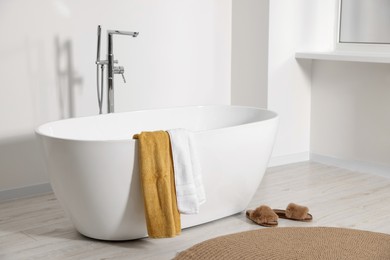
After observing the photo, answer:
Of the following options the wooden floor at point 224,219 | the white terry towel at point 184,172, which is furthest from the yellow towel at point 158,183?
the wooden floor at point 224,219

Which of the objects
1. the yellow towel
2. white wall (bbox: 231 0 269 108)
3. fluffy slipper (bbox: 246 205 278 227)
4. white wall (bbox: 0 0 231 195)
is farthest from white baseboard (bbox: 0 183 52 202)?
white wall (bbox: 231 0 269 108)

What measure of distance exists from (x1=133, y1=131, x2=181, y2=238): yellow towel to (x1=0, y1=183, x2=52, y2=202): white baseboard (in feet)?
4.41

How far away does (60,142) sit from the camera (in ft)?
10.1

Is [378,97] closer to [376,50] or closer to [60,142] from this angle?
[376,50]

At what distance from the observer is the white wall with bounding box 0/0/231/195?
13.3 ft

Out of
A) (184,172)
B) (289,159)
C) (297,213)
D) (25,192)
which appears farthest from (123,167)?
(289,159)

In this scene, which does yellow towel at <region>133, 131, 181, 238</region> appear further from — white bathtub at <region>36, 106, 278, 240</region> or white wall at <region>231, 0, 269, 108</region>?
white wall at <region>231, 0, 269, 108</region>

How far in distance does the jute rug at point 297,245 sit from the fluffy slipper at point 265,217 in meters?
0.18

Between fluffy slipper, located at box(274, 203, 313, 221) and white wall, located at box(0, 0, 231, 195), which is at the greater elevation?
white wall, located at box(0, 0, 231, 195)

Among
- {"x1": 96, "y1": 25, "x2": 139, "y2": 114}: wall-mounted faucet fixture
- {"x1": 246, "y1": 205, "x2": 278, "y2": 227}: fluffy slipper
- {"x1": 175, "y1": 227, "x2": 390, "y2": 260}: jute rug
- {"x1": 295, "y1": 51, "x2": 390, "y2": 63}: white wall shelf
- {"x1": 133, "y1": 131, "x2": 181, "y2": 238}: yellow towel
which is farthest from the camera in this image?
{"x1": 295, "y1": 51, "x2": 390, "y2": 63}: white wall shelf

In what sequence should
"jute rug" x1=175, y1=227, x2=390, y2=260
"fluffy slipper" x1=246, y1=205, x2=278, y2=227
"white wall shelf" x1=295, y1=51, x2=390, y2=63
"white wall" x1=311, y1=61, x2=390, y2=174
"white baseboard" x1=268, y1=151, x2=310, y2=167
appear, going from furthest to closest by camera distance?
"white baseboard" x1=268, y1=151, x2=310, y2=167 → "white wall" x1=311, y1=61, x2=390, y2=174 → "white wall shelf" x1=295, y1=51, x2=390, y2=63 → "fluffy slipper" x1=246, y1=205, x2=278, y2=227 → "jute rug" x1=175, y1=227, x2=390, y2=260

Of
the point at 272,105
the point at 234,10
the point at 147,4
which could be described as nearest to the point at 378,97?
the point at 272,105

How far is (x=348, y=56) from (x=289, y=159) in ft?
3.26

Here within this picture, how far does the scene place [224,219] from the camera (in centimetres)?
371
